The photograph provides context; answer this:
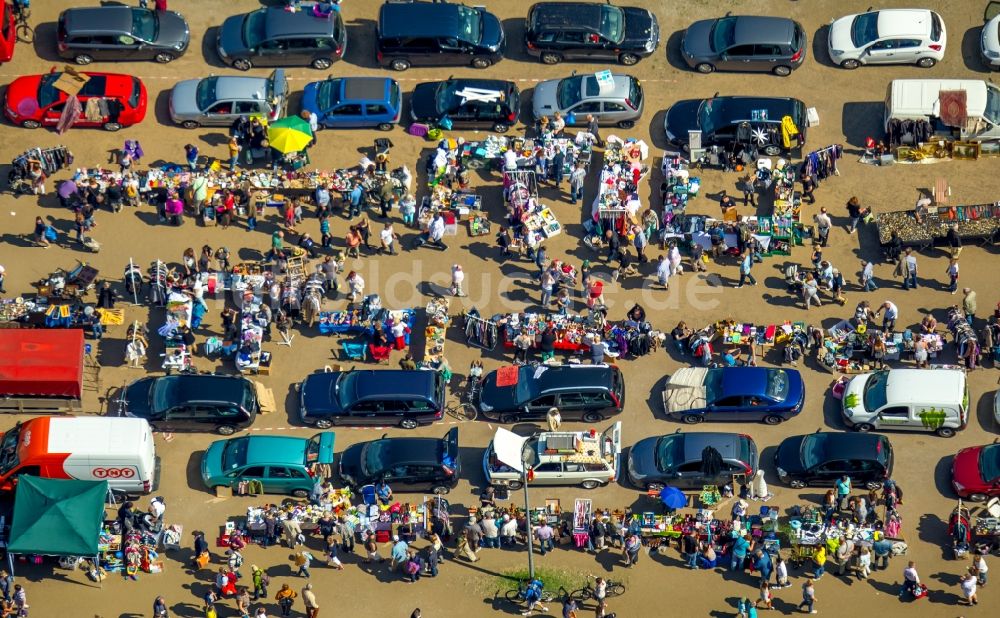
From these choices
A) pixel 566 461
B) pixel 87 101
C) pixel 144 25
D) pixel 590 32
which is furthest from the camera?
pixel 144 25

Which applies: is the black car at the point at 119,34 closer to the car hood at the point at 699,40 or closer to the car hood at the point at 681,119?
the car hood at the point at 681,119

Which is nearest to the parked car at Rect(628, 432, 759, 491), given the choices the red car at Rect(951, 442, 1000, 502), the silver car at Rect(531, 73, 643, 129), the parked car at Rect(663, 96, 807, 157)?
the red car at Rect(951, 442, 1000, 502)

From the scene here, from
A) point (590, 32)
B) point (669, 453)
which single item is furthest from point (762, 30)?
point (669, 453)

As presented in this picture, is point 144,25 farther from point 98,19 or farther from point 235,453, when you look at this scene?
point 235,453

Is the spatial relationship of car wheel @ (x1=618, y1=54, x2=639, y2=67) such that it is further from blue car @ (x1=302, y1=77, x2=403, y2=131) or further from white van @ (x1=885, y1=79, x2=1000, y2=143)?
white van @ (x1=885, y1=79, x2=1000, y2=143)

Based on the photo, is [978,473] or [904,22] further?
[904,22]

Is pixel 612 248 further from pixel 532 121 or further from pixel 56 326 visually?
pixel 56 326

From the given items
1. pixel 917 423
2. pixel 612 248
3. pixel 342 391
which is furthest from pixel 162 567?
pixel 917 423
